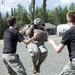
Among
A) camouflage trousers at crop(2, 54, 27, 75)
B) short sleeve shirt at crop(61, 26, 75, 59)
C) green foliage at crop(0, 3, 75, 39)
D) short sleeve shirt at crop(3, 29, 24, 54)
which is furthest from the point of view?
green foliage at crop(0, 3, 75, 39)

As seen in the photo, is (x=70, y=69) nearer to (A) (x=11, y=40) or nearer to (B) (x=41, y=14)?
(A) (x=11, y=40)

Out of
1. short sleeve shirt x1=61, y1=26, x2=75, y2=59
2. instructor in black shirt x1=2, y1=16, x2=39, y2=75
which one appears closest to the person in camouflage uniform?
instructor in black shirt x1=2, y1=16, x2=39, y2=75

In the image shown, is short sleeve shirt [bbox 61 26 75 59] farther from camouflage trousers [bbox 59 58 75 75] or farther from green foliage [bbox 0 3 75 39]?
green foliage [bbox 0 3 75 39]

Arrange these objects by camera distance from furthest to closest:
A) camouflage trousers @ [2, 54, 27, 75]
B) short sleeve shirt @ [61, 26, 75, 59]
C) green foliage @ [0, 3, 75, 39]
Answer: green foliage @ [0, 3, 75, 39]
camouflage trousers @ [2, 54, 27, 75]
short sleeve shirt @ [61, 26, 75, 59]

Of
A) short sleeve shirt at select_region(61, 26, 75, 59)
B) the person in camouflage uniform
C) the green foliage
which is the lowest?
the green foliage

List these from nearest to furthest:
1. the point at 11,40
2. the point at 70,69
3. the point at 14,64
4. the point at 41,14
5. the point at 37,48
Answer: the point at 70,69 < the point at 14,64 < the point at 11,40 < the point at 37,48 < the point at 41,14

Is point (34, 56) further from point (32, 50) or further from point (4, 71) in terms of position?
point (4, 71)

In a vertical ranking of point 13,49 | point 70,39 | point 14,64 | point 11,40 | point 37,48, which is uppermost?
point 70,39

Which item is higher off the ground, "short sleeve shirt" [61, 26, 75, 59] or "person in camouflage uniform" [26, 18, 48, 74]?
"short sleeve shirt" [61, 26, 75, 59]

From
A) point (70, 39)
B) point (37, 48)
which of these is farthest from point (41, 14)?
point (70, 39)

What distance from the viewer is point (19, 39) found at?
729 centimetres

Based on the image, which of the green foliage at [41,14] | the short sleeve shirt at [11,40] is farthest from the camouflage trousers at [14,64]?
the green foliage at [41,14]

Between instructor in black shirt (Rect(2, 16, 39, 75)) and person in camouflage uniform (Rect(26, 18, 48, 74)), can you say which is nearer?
instructor in black shirt (Rect(2, 16, 39, 75))

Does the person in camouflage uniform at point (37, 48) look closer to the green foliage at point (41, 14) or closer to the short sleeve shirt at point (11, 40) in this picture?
the short sleeve shirt at point (11, 40)
